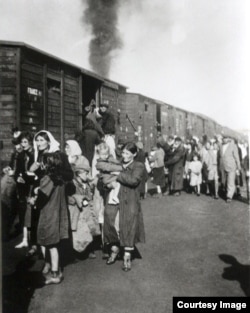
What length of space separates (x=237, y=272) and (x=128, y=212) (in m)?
1.35

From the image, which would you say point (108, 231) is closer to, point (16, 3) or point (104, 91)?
point (16, 3)

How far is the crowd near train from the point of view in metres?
3.74

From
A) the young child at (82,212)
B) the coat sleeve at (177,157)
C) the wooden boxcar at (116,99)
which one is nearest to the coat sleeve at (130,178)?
the young child at (82,212)

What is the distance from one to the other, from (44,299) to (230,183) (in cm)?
560

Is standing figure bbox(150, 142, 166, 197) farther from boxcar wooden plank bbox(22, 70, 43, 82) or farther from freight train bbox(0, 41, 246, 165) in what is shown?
boxcar wooden plank bbox(22, 70, 43, 82)

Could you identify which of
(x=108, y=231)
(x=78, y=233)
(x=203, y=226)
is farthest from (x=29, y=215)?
(x=203, y=226)

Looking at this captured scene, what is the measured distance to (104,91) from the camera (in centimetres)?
1230

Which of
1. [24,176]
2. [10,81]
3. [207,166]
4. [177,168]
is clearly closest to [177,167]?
[177,168]

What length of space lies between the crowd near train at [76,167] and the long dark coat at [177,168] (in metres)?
0.02

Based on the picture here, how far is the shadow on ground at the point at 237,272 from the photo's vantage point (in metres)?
3.58

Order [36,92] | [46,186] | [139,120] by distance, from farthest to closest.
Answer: [139,120] < [36,92] < [46,186]

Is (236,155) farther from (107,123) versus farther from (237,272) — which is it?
(237,272)

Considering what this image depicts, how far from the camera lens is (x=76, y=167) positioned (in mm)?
4414

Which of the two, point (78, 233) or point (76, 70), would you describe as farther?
point (76, 70)
